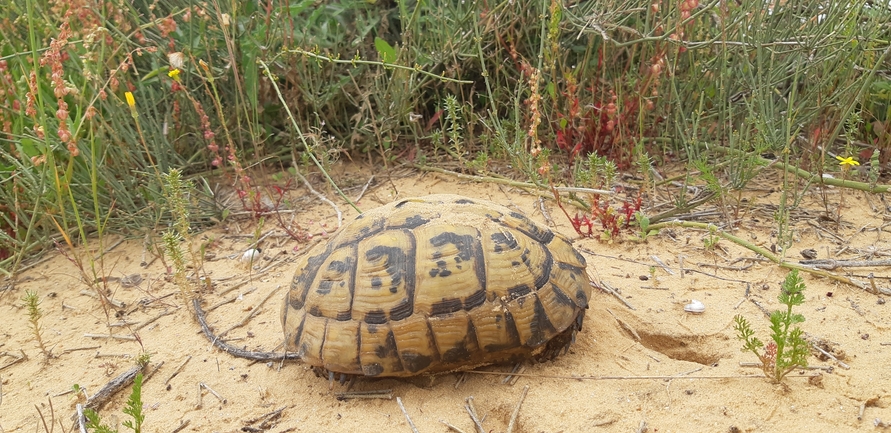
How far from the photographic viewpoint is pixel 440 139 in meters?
4.68

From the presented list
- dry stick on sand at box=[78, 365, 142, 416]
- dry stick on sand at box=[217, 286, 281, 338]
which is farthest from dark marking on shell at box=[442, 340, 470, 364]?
dry stick on sand at box=[78, 365, 142, 416]

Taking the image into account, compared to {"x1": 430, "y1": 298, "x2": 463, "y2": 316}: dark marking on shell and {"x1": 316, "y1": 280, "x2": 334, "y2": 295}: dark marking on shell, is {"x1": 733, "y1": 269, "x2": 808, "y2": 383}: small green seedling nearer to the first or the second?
{"x1": 430, "y1": 298, "x2": 463, "y2": 316}: dark marking on shell

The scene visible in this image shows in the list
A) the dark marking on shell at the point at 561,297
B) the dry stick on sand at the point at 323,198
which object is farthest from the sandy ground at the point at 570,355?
the dark marking on shell at the point at 561,297

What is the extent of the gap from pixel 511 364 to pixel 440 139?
2298mm

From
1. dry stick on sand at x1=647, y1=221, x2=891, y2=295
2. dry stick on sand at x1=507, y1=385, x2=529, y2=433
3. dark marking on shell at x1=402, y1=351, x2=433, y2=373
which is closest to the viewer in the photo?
dry stick on sand at x1=507, y1=385, x2=529, y2=433

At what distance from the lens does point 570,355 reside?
9.02ft

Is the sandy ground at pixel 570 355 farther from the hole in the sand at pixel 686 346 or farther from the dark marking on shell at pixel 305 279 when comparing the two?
the dark marking on shell at pixel 305 279

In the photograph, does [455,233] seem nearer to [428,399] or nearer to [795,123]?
[428,399]

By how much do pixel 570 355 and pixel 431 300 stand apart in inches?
25.7

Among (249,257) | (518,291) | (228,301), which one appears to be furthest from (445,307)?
(249,257)

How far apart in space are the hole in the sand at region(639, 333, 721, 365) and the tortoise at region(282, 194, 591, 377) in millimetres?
399

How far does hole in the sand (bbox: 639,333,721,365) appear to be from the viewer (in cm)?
273

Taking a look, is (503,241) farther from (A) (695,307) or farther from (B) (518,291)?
(A) (695,307)

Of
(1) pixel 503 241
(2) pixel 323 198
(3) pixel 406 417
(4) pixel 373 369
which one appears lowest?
(2) pixel 323 198
